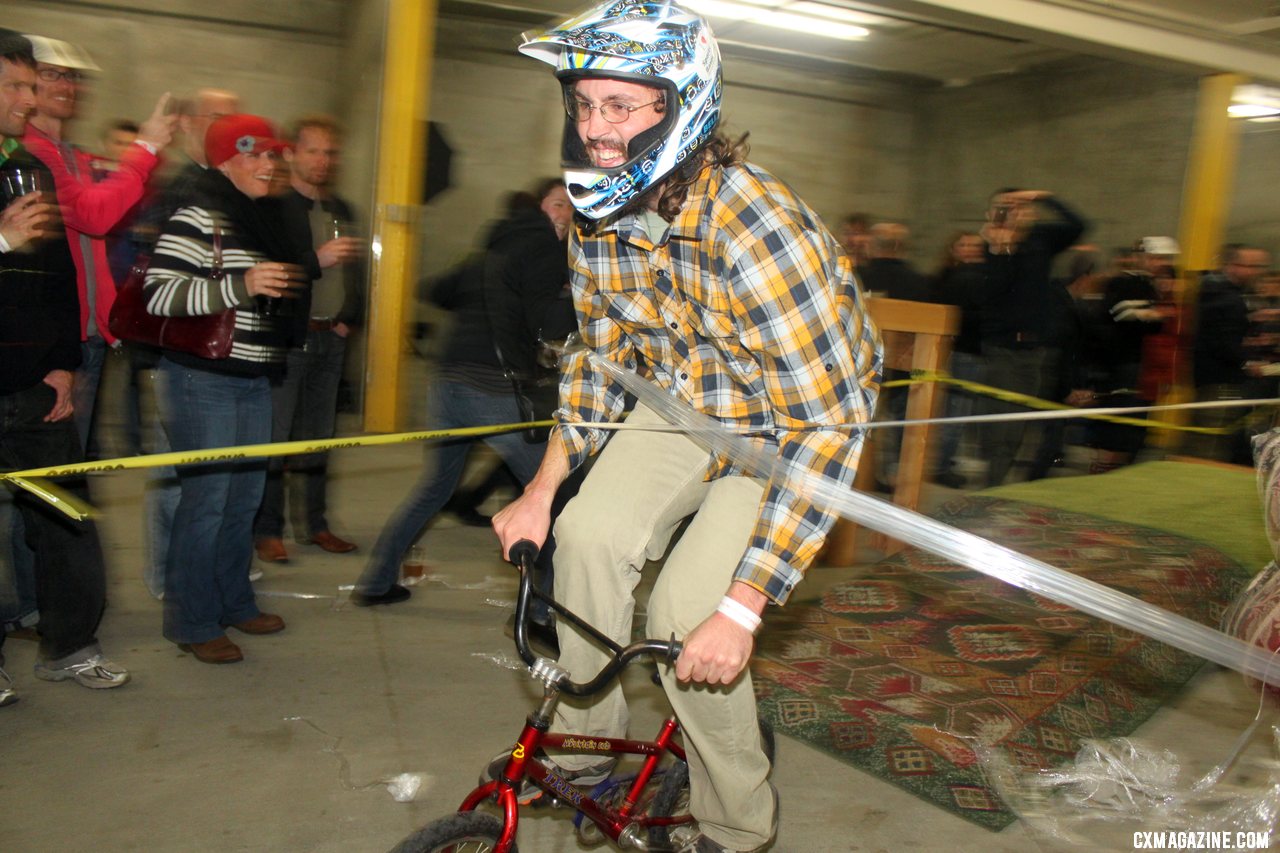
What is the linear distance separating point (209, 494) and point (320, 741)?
41.5 inches

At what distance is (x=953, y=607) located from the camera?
14.4 ft

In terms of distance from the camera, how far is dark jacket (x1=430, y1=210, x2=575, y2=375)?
13.9 feet

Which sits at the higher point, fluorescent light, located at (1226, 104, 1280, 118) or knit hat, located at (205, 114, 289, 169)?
fluorescent light, located at (1226, 104, 1280, 118)

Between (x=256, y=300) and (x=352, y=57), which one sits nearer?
(x=256, y=300)

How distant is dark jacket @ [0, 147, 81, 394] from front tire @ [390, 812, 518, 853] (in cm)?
222

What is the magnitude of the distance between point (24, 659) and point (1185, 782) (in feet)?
13.5

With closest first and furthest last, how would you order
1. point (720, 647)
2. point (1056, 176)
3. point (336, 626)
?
1. point (720, 647)
2. point (336, 626)
3. point (1056, 176)

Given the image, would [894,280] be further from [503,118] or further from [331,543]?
[503,118]

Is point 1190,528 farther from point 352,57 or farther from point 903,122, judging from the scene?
point 903,122

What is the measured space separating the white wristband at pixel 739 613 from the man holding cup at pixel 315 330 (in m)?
2.89

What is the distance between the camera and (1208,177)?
10820 mm

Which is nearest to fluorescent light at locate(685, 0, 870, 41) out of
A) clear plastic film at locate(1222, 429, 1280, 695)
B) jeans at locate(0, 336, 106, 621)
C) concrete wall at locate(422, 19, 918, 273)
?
concrete wall at locate(422, 19, 918, 273)

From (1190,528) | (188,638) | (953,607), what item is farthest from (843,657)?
(188,638)

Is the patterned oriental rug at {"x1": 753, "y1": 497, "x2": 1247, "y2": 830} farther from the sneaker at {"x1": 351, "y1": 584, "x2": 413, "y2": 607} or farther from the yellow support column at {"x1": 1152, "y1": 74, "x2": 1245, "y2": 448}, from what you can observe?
the yellow support column at {"x1": 1152, "y1": 74, "x2": 1245, "y2": 448}
